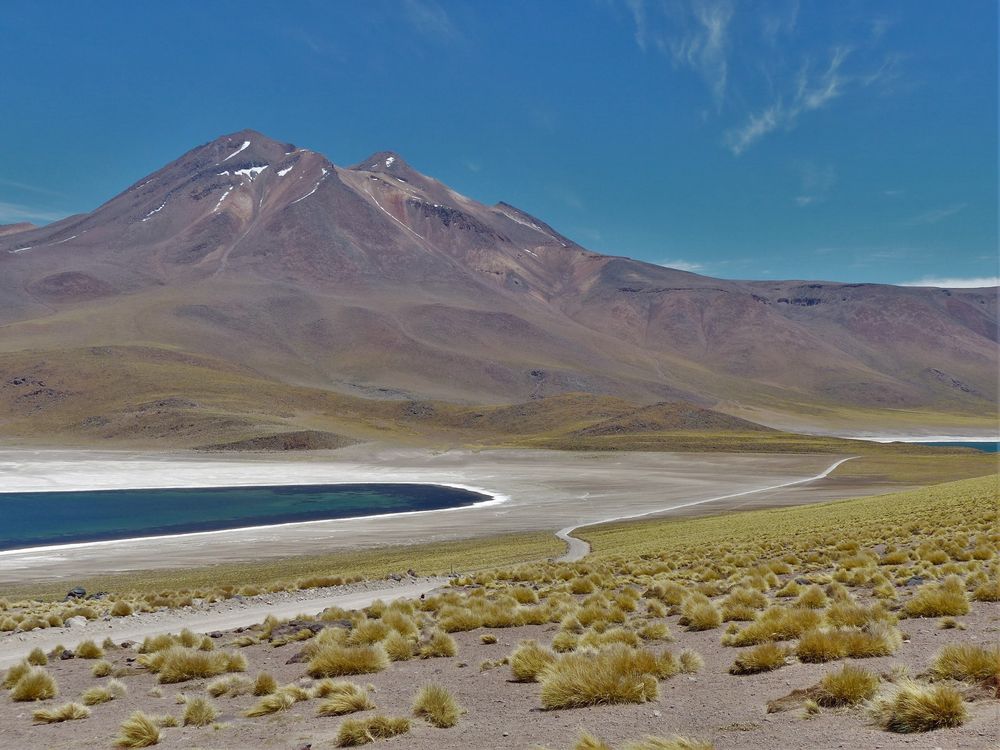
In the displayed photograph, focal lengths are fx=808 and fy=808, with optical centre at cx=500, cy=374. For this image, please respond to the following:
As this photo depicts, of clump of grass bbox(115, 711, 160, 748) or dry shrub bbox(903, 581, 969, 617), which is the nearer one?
clump of grass bbox(115, 711, 160, 748)

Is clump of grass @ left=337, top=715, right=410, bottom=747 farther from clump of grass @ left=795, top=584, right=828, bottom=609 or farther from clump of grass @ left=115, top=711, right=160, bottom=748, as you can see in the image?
clump of grass @ left=795, top=584, right=828, bottom=609

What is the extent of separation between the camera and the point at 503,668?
11328 mm

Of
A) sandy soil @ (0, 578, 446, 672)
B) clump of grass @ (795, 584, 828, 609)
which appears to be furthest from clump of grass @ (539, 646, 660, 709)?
sandy soil @ (0, 578, 446, 672)

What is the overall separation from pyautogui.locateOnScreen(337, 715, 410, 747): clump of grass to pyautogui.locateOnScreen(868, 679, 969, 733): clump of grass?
4726mm

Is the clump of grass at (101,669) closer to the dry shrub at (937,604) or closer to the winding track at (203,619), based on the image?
the winding track at (203,619)

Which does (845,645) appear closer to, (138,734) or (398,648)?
(398,648)

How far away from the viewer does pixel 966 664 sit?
8016 millimetres

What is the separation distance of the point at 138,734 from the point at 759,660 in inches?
284

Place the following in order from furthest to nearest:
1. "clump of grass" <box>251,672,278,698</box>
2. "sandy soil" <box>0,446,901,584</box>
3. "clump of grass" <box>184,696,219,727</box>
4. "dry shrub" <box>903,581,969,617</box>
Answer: "sandy soil" <box>0,446,901,584</box> → "dry shrub" <box>903,581,969,617</box> → "clump of grass" <box>251,672,278,698</box> → "clump of grass" <box>184,696,219,727</box>

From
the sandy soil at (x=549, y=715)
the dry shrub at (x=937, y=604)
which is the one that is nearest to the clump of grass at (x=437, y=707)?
the sandy soil at (x=549, y=715)

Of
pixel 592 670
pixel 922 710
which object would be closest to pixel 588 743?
pixel 592 670

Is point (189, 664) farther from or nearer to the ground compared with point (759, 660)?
nearer to the ground

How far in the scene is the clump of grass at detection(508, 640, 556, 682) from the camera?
34.3 feet

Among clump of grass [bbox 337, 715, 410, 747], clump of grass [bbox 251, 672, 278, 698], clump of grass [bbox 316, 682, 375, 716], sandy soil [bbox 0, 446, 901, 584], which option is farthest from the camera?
sandy soil [bbox 0, 446, 901, 584]
